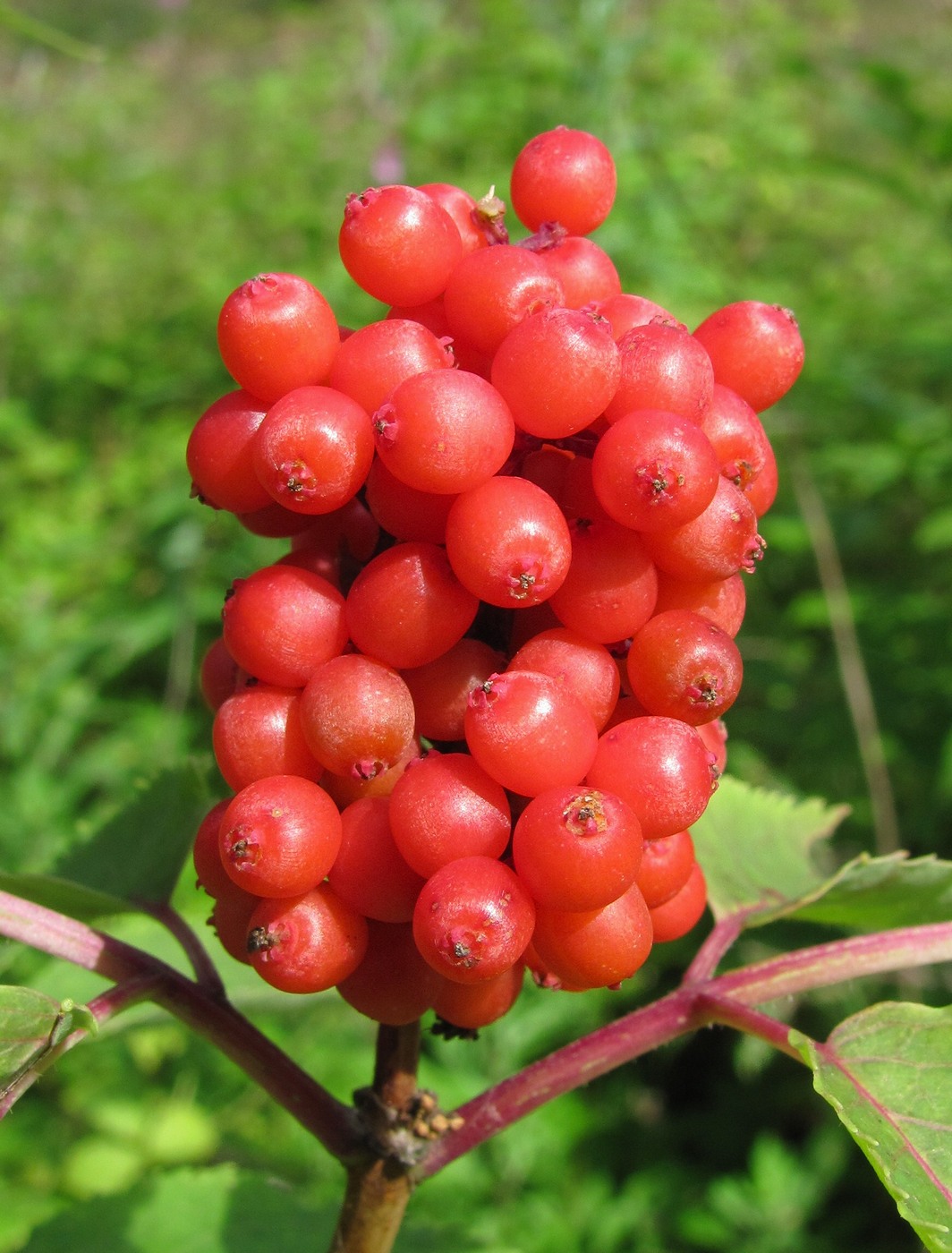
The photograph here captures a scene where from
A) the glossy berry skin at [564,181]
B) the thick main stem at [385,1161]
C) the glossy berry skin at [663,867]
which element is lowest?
the thick main stem at [385,1161]

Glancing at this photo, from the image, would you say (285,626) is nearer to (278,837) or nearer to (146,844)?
(278,837)

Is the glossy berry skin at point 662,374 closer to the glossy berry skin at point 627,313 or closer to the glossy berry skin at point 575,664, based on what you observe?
the glossy berry skin at point 627,313

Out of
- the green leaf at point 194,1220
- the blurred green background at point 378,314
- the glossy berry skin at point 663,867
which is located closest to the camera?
the glossy berry skin at point 663,867

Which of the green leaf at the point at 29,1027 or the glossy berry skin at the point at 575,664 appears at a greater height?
the glossy berry skin at the point at 575,664

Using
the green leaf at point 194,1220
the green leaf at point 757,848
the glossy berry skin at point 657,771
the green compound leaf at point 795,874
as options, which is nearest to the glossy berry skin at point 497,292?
the glossy berry skin at point 657,771

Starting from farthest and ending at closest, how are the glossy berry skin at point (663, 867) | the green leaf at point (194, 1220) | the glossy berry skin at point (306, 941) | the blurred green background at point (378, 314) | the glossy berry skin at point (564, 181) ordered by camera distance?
the blurred green background at point (378, 314) → the green leaf at point (194, 1220) → the glossy berry skin at point (564, 181) → the glossy berry skin at point (663, 867) → the glossy berry skin at point (306, 941)

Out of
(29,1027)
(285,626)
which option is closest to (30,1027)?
(29,1027)

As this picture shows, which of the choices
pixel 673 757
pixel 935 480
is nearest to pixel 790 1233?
pixel 935 480
